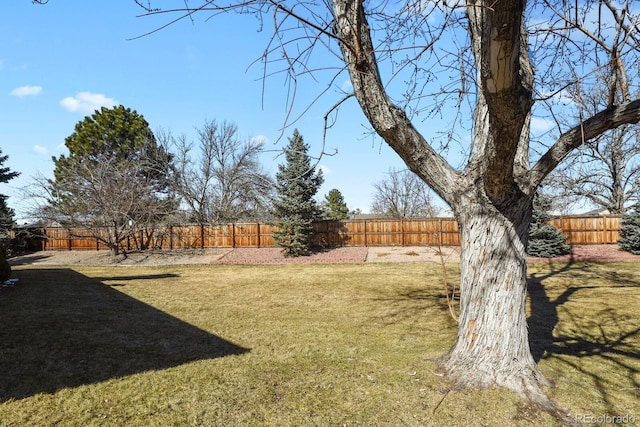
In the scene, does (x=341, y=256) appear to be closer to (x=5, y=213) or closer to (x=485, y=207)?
(x=485, y=207)

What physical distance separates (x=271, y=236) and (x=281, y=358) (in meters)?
16.5

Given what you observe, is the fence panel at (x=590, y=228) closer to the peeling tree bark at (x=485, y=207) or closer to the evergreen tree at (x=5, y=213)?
the peeling tree bark at (x=485, y=207)

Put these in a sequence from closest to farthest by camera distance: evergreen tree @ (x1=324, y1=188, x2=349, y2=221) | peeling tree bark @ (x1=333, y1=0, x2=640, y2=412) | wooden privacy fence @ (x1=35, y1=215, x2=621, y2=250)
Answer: peeling tree bark @ (x1=333, y1=0, x2=640, y2=412) < wooden privacy fence @ (x1=35, y1=215, x2=621, y2=250) < evergreen tree @ (x1=324, y1=188, x2=349, y2=221)

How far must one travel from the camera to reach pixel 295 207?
1956 cm

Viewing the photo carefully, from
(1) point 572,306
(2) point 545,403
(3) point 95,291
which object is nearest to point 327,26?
(2) point 545,403

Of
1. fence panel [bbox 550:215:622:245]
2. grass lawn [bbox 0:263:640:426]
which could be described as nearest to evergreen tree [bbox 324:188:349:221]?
fence panel [bbox 550:215:622:245]

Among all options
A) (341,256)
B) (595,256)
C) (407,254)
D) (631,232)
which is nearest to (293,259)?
(341,256)

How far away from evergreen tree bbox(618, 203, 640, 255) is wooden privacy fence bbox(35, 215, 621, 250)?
5.95 ft

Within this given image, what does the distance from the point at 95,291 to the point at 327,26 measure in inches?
382

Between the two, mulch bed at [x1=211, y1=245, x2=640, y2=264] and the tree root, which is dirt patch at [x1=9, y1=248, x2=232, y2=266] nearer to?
mulch bed at [x1=211, y1=245, x2=640, y2=264]

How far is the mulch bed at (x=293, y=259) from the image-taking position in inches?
703

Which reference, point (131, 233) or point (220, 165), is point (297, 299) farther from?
point (220, 165)

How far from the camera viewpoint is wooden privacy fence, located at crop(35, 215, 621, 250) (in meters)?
20.3

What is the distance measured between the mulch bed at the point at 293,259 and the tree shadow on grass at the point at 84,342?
33.6 feet
